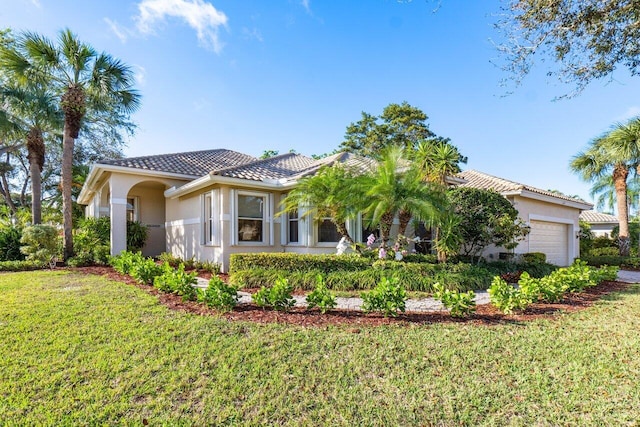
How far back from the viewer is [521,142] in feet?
53.4

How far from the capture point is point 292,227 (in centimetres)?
1327

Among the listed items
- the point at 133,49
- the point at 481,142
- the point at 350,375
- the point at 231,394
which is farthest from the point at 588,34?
the point at 133,49

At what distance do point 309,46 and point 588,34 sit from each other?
9.03m

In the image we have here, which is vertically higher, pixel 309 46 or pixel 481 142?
pixel 309 46

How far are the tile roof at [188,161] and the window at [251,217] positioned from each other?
4.16m

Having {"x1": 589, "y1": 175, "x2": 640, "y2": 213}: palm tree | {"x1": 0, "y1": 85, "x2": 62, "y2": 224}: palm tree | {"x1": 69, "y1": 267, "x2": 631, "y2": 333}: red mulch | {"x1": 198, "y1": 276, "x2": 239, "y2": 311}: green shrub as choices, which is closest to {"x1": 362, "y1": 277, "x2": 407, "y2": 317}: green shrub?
{"x1": 69, "y1": 267, "x2": 631, "y2": 333}: red mulch

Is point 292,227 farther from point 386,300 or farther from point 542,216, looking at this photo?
point 542,216

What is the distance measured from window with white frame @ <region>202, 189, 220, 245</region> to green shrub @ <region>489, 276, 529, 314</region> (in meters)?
8.91

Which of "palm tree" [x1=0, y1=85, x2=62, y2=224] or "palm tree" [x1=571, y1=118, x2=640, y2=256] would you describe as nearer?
"palm tree" [x1=571, y1=118, x2=640, y2=256]

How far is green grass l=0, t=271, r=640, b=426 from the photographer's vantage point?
10.5 ft

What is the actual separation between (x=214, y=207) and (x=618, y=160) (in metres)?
20.2

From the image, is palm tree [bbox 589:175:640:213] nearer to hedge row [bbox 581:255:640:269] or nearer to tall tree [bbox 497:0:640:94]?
hedge row [bbox 581:255:640:269]

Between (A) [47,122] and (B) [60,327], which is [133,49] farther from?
(B) [60,327]

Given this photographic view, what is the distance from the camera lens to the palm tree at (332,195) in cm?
1025
